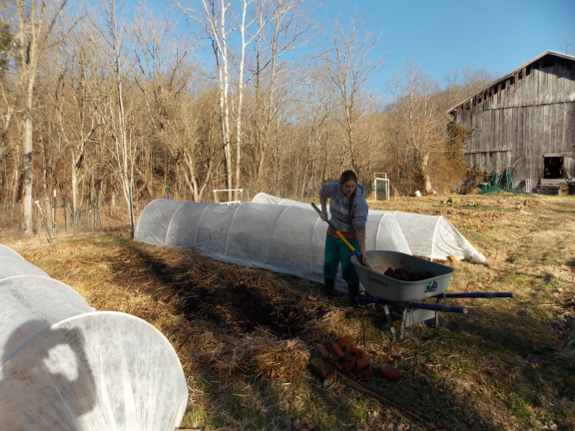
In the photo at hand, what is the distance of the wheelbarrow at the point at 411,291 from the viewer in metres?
3.64

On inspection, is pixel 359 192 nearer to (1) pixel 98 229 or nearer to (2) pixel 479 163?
(1) pixel 98 229

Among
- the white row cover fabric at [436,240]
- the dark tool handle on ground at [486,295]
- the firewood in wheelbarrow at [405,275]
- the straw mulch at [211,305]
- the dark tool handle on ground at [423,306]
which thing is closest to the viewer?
the dark tool handle on ground at [423,306]

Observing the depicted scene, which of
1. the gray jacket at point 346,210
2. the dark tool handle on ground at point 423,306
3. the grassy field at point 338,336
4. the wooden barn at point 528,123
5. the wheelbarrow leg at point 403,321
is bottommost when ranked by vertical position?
the grassy field at point 338,336

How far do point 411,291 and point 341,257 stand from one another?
4.81ft

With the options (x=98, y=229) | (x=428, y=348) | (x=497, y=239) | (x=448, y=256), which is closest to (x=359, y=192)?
(x=428, y=348)

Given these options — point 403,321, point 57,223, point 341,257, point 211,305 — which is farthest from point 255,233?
point 57,223

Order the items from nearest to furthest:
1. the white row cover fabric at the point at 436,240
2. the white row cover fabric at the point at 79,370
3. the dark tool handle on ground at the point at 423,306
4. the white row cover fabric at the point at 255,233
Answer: the white row cover fabric at the point at 79,370, the dark tool handle on ground at the point at 423,306, the white row cover fabric at the point at 255,233, the white row cover fabric at the point at 436,240

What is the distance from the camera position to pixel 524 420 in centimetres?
283

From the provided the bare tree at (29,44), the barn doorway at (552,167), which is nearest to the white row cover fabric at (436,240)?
the bare tree at (29,44)

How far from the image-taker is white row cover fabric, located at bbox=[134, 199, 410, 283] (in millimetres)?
6504

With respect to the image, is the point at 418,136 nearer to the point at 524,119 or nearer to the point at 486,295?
Answer: the point at 524,119

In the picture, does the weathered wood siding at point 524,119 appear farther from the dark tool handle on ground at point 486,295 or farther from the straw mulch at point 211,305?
the dark tool handle on ground at point 486,295

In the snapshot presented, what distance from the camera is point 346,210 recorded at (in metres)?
4.71

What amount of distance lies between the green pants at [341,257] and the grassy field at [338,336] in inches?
17.6
